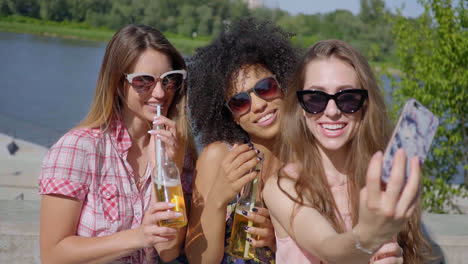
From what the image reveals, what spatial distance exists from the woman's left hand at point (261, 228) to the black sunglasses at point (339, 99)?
2.18 ft

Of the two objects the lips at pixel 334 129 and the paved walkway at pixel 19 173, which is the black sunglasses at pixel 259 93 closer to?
the lips at pixel 334 129

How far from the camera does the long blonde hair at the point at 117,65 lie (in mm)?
2818

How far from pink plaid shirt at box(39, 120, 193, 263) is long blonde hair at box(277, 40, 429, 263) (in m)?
0.96

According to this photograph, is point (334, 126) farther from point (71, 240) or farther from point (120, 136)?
point (71, 240)

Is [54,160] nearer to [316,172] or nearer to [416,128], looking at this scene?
[316,172]

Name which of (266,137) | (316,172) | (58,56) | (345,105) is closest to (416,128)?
(345,105)

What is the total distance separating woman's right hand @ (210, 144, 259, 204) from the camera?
2.50 metres

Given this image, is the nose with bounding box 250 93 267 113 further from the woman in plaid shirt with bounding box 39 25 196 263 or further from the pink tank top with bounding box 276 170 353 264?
the pink tank top with bounding box 276 170 353 264

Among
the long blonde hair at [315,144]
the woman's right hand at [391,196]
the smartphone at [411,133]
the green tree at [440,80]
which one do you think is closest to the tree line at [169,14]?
the green tree at [440,80]

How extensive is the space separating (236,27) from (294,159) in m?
1.17

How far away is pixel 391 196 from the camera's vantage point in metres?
1.42

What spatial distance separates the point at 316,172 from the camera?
2293 millimetres

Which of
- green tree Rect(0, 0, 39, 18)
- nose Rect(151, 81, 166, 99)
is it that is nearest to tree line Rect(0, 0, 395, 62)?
green tree Rect(0, 0, 39, 18)

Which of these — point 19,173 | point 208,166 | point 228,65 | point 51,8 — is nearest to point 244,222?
point 208,166
